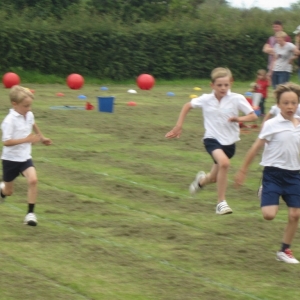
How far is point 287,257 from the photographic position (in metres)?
7.07

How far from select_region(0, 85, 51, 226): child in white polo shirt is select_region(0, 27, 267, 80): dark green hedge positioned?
21.1m

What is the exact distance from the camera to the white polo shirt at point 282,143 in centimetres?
713

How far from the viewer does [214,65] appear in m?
32.4

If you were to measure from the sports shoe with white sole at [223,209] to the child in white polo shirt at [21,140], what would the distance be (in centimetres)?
211

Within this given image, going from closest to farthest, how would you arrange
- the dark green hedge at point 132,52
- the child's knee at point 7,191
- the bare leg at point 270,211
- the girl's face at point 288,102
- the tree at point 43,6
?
the bare leg at point 270,211 → the girl's face at point 288,102 → the child's knee at point 7,191 → the dark green hedge at point 132,52 → the tree at point 43,6

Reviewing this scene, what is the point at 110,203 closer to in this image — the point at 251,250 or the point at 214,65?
the point at 251,250

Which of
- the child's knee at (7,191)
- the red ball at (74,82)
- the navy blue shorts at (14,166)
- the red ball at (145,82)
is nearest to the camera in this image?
the navy blue shorts at (14,166)

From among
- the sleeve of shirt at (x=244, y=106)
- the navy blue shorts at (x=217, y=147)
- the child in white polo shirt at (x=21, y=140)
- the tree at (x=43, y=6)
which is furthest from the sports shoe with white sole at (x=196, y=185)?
the tree at (x=43, y=6)

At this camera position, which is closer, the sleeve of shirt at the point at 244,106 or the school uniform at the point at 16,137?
the school uniform at the point at 16,137

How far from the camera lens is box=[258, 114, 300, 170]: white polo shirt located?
7133mm

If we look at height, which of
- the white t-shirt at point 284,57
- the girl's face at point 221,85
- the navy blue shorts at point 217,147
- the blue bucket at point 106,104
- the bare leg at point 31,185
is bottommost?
the blue bucket at point 106,104

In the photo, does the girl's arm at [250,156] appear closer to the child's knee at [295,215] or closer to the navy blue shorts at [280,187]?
the navy blue shorts at [280,187]

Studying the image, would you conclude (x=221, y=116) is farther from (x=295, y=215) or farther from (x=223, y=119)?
(x=295, y=215)

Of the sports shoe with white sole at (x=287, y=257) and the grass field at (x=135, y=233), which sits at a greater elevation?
the sports shoe with white sole at (x=287, y=257)
